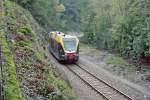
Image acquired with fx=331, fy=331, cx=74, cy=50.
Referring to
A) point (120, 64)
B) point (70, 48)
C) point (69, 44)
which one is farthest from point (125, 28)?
point (70, 48)

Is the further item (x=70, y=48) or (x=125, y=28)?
(x=125, y=28)

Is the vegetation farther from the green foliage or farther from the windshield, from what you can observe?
the windshield

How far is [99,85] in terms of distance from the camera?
23.0 m

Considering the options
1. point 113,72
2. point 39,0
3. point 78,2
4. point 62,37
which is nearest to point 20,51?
point 113,72

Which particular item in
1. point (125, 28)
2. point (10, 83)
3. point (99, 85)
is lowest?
point (99, 85)

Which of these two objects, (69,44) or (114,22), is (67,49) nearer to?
(69,44)

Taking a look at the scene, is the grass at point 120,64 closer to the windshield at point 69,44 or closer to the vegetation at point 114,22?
the vegetation at point 114,22

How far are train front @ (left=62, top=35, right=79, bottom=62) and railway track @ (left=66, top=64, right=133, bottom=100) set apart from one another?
1878 mm

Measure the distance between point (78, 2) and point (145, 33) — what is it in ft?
231

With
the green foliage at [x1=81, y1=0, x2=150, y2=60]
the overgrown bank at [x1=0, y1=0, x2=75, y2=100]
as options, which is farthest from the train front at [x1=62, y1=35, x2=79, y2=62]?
the overgrown bank at [x1=0, y1=0, x2=75, y2=100]

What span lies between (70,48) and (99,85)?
29.9ft

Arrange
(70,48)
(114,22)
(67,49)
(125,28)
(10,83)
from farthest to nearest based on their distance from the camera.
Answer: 1. (114,22)
2. (125,28)
3. (70,48)
4. (67,49)
5. (10,83)

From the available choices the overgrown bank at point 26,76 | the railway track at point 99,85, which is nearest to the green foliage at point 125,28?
the railway track at point 99,85

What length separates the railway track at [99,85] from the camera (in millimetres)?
20000
